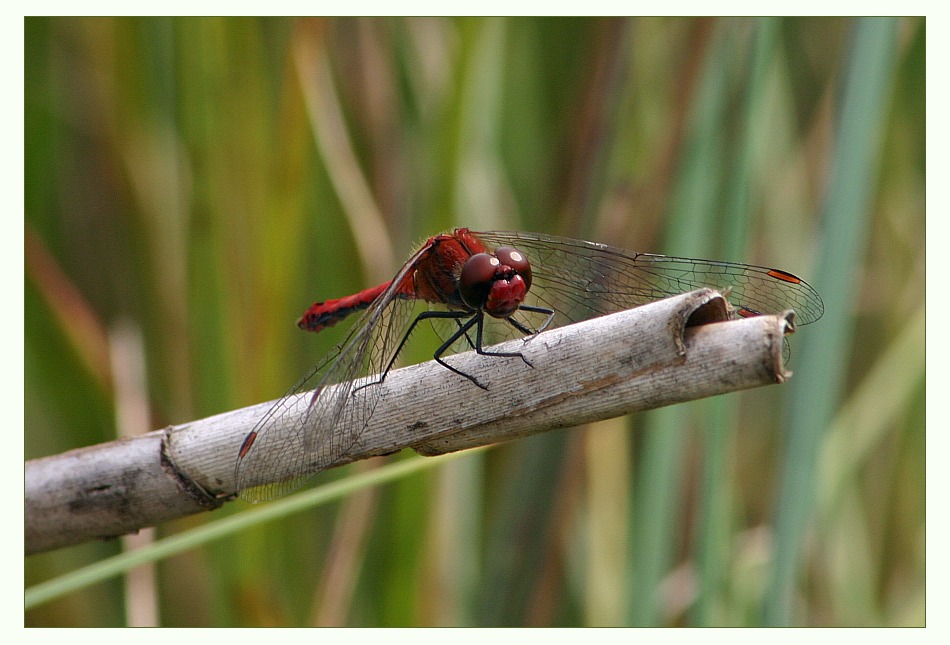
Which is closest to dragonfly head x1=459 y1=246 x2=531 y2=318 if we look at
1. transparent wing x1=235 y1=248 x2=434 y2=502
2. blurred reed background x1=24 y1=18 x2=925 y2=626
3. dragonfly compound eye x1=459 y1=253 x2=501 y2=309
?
dragonfly compound eye x1=459 y1=253 x2=501 y2=309

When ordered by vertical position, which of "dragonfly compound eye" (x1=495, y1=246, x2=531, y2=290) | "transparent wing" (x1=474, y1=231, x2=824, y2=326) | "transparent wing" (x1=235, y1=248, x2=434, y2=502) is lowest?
"transparent wing" (x1=235, y1=248, x2=434, y2=502)

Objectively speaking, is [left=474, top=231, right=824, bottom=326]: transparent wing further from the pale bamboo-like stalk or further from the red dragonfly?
the pale bamboo-like stalk

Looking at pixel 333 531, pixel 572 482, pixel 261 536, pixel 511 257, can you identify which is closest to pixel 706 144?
pixel 511 257

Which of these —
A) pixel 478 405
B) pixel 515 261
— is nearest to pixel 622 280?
pixel 515 261

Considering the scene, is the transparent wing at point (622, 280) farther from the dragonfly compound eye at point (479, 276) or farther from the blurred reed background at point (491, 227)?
the dragonfly compound eye at point (479, 276)

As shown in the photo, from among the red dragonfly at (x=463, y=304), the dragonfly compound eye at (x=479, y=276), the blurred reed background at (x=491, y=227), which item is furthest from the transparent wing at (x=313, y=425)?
the blurred reed background at (x=491, y=227)
